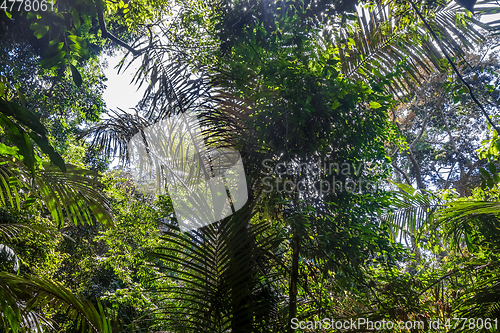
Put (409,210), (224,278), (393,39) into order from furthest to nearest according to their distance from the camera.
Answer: (409,210), (393,39), (224,278)

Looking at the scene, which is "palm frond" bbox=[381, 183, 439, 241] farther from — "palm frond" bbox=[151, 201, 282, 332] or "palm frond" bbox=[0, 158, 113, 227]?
"palm frond" bbox=[0, 158, 113, 227]

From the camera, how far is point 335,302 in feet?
7.55

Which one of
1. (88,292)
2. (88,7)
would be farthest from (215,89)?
(88,292)

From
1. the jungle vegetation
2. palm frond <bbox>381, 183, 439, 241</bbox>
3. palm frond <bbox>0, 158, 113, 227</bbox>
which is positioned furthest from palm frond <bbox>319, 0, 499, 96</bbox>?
palm frond <bbox>0, 158, 113, 227</bbox>

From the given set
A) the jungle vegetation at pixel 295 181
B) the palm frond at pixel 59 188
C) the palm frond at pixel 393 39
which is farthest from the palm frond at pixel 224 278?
the palm frond at pixel 393 39

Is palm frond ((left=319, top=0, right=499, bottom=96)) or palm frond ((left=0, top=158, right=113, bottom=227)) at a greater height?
palm frond ((left=319, top=0, right=499, bottom=96))

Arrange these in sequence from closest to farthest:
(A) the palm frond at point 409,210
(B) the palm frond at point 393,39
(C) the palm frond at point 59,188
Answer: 1. (C) the palm frond at point 59,188
2. (B) the palm frond at point 393,39
3. (A) the palm frond at point 409,210

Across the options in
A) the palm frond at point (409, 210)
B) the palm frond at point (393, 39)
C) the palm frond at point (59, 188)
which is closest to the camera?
the palm frond at point (59, 188)

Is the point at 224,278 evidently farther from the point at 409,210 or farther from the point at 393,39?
the point at 393,39

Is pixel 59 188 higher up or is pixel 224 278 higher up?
pixel 59 188

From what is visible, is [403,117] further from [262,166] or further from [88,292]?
[88,292]

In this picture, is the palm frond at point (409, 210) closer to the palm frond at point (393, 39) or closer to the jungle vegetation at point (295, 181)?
the jungle vegetation at point (295, 181)

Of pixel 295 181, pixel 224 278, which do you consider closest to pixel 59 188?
pixel 224 278

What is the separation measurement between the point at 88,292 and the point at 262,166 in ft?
23.3
